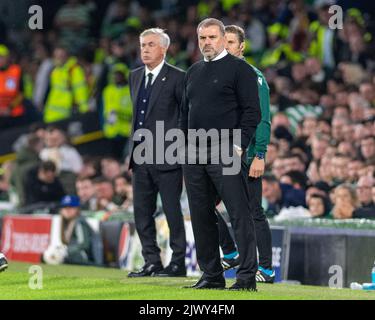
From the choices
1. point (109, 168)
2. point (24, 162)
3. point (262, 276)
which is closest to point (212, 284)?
point (262, 276)

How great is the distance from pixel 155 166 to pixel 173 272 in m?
1.07

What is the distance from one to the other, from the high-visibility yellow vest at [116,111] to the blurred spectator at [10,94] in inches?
90.1

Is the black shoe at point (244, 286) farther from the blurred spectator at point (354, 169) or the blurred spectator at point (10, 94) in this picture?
the blurred spectator at point (10, 94)

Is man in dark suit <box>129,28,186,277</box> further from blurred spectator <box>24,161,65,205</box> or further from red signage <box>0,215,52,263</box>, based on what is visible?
blurred spectator <box>24,161,65,205</box>

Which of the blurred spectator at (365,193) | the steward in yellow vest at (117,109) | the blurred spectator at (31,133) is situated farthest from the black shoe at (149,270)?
the steward in yellow vest at (117,109)

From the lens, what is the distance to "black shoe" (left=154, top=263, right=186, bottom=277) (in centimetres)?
1245

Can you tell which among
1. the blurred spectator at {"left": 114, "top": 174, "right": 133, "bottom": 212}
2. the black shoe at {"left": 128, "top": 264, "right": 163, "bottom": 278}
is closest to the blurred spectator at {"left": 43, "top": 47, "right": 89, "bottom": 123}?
the blurred spectator at {"left": 114, "top": 174, "right": 133, "bottom": 212}

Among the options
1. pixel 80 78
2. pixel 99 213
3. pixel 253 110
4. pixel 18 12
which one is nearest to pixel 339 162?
pixel 99 213

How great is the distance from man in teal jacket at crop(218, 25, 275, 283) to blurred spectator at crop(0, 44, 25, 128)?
11.5 metres

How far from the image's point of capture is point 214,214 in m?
10.8

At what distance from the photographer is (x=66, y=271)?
48.2 ft

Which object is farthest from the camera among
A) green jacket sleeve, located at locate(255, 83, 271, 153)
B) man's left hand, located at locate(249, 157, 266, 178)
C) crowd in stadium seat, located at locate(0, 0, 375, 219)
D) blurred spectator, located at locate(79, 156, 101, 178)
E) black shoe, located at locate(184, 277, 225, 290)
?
blurred spectator, located at locate(79, 156, 101, 178)

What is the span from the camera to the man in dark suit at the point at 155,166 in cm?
1245

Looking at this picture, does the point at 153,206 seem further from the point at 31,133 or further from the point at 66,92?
the point at 66,92
